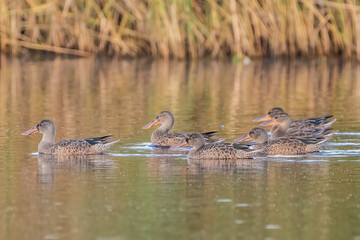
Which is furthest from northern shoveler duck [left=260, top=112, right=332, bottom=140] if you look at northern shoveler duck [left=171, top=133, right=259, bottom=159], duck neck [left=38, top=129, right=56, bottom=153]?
duck neck [left=38, top=129, right=56, bottom=153]

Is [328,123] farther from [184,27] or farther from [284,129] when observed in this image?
[184,27]

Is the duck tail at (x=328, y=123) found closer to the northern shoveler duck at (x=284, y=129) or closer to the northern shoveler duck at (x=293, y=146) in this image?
the northern shoveler duck at (x=284, y=129)

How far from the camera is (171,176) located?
10766mm

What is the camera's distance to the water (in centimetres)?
830

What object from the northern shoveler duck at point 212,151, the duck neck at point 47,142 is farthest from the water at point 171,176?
the duck neck at point 47,142

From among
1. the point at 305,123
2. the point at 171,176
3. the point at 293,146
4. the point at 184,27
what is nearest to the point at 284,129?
the point at 305,123

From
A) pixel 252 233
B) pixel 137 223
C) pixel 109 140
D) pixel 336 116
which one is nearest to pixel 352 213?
pixel 252 233

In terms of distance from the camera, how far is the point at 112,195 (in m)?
9.64

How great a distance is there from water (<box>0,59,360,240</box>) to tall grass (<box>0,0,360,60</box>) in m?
5.05

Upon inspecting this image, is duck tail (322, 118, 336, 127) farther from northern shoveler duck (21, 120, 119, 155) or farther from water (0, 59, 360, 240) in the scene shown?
northern shoveler duck (21, 120, 119, 155)

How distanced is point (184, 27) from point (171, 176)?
16697 millimetres

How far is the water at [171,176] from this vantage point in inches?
327

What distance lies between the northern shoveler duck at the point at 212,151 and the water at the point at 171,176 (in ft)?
0.46

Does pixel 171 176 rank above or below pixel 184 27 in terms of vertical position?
below
